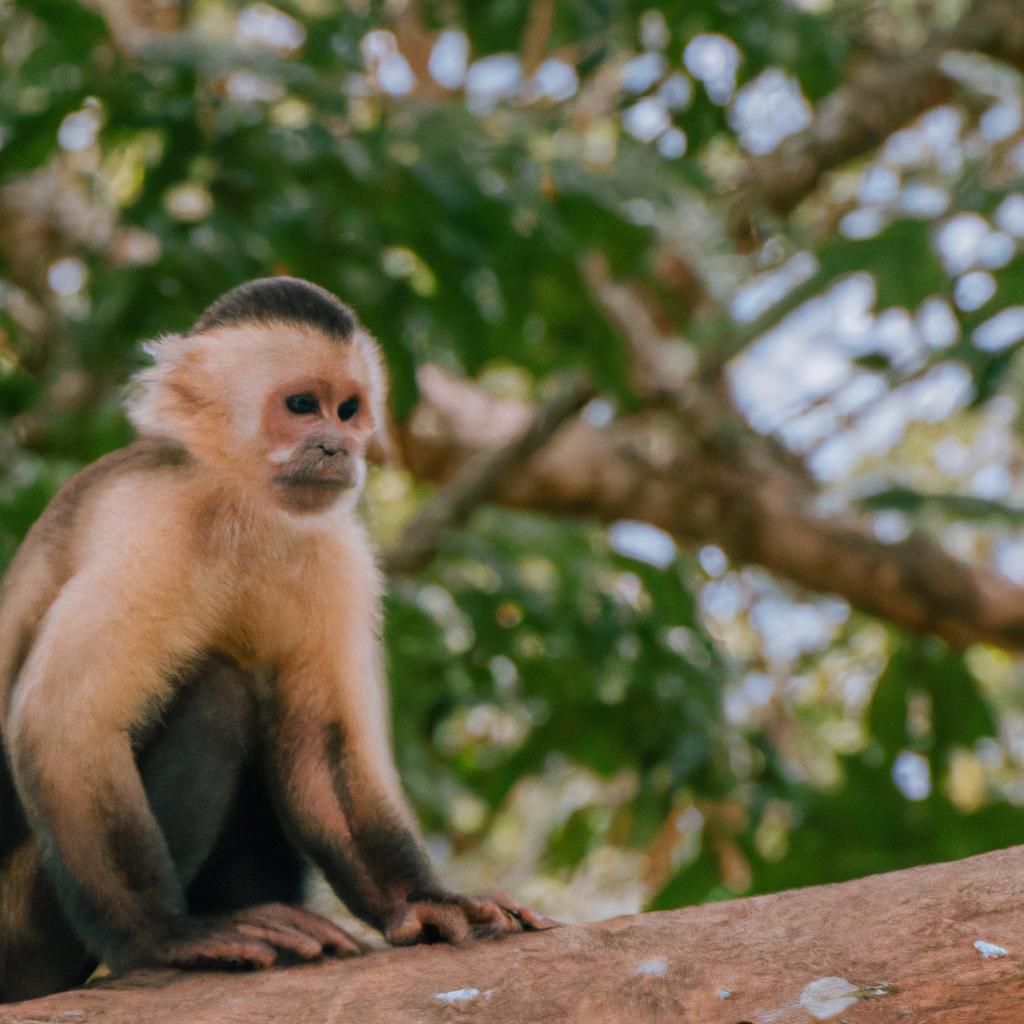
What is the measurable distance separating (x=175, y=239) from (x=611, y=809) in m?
3.84

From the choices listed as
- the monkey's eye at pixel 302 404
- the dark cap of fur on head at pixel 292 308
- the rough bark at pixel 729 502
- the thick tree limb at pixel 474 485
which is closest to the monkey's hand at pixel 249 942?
the monkey's eye at pixel 302 404

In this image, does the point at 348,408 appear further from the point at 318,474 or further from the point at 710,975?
the point at 710,975

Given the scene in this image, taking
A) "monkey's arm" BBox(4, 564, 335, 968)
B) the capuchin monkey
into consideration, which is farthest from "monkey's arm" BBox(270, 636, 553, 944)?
"monkey's arm" BBox(4, 564, 335, 968)

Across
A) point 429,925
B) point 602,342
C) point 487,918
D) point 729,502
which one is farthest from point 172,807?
point 729,502

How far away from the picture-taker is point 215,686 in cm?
332

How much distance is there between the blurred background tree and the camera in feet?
16.4

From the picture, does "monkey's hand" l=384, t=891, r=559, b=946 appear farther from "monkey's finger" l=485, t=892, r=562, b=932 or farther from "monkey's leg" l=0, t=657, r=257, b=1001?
"monkey's leg" l=0, t=657, r=257, b=1001

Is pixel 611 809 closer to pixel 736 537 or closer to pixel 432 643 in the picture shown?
pixel 736 537

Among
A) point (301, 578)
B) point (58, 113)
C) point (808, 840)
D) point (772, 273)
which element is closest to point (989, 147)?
point (772, 273)

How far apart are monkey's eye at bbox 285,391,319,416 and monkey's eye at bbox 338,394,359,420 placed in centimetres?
6

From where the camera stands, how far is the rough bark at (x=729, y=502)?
7188 mm

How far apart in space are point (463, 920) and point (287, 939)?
0.36 m

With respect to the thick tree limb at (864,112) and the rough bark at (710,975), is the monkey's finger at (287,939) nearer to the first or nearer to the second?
the rough bark at (710,975)

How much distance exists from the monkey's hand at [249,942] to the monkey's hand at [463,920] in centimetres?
10
